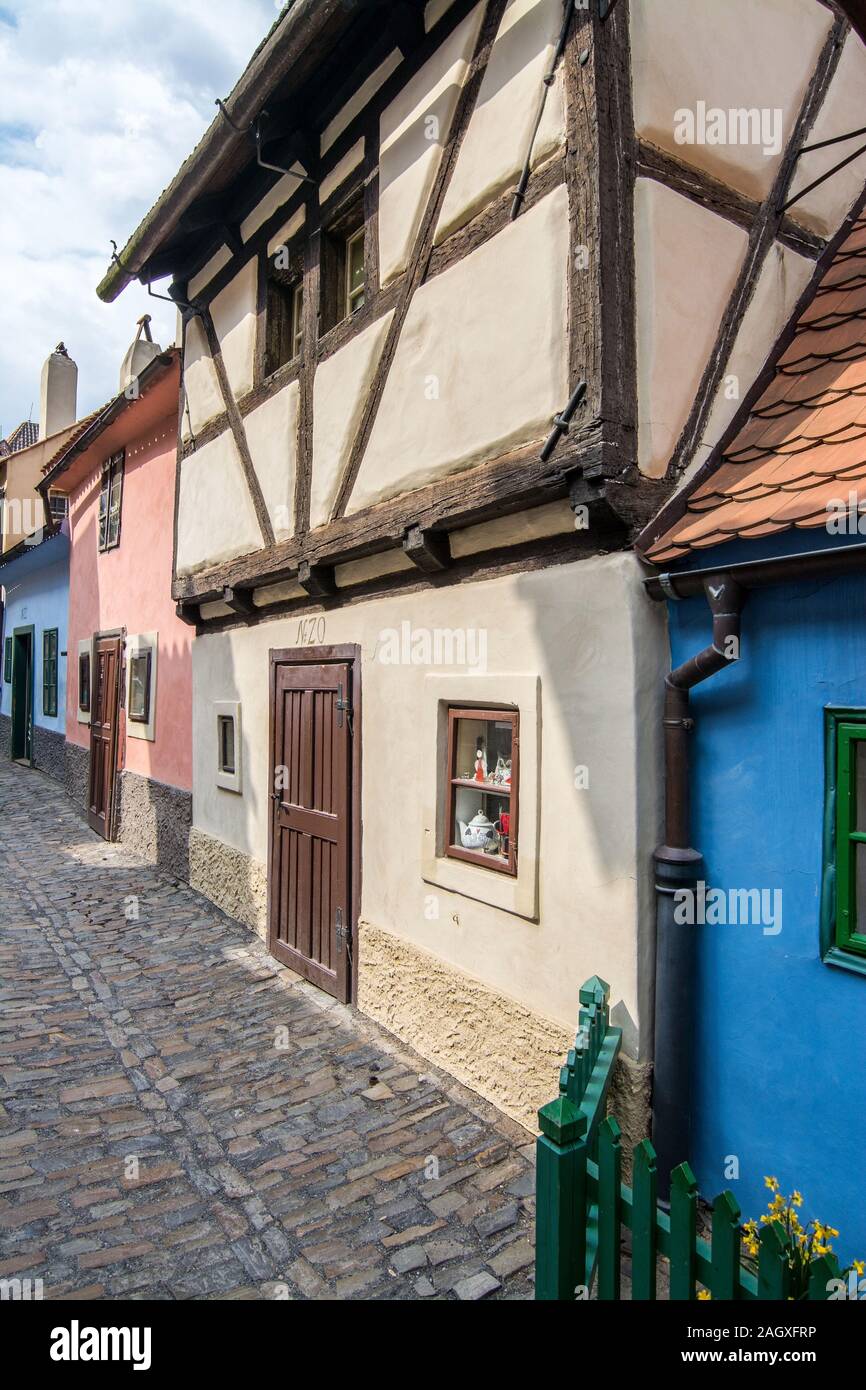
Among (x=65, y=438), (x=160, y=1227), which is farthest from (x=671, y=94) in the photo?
(x=65, y=438)

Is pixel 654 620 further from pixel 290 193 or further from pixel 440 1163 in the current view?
pixel 290 193

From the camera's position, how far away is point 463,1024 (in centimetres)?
415

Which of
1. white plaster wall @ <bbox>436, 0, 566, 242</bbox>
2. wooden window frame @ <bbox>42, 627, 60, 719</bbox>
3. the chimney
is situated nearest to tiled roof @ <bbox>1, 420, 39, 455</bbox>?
the chimney

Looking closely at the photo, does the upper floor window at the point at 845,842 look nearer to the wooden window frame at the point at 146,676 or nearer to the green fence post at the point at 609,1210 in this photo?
the green fence post at the point at 609,1210

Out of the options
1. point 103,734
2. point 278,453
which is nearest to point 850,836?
point 278,453

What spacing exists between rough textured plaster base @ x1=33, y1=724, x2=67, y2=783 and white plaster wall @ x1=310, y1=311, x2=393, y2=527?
1146cm

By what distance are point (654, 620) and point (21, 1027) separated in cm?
447

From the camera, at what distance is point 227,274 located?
6.68 m

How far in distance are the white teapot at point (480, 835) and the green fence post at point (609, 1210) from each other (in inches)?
71.7

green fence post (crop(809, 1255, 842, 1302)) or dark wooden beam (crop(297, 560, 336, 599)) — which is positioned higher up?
dark wooden beam (crop(297, 560, 336, 599))

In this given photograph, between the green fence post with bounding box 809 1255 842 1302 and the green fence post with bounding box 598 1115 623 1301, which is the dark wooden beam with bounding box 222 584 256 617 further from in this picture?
the green fence post with bounding box 809 1255 842 1302

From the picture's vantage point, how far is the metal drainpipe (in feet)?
10.1

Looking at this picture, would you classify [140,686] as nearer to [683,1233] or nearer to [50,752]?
[50,752]
